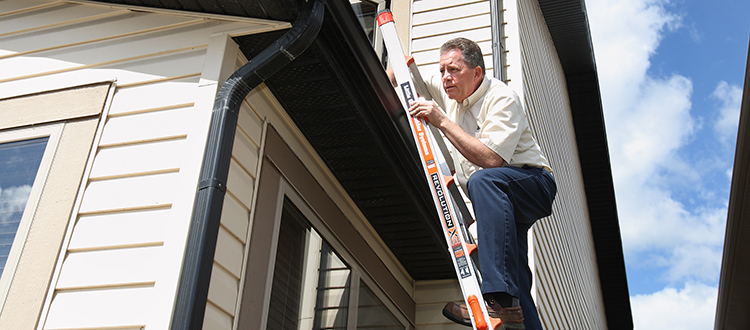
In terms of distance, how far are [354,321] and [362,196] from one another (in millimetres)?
908

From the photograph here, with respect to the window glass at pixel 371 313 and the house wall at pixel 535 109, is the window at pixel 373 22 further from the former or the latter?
the window glass at pixel 371 313

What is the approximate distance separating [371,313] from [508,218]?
2.16 meters

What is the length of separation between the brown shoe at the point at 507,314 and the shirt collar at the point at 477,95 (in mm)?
1258

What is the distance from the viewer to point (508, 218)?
10.4 ft

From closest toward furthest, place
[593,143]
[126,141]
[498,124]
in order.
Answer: [126,141] → [498,124] → [593,143]

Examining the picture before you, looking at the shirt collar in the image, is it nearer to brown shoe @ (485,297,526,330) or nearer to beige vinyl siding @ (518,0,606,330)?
brown shoe @ (485,297,526,330)

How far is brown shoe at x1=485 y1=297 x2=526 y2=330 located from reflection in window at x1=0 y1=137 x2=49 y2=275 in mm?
2347

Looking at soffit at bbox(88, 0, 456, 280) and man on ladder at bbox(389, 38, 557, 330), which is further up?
soffit at bbox(88, 0, 456, 280)

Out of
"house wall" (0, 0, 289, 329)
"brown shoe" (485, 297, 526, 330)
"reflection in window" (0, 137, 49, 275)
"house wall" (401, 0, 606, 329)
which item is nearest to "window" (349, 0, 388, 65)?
"house wall" (401, 0, 606, 329)

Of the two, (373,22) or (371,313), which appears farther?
(373,22)

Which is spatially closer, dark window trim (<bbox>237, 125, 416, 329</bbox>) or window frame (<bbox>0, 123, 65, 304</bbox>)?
window frame (<bbox>0, 123, 65, 304</bbox>)

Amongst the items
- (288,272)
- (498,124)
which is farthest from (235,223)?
(498,124)

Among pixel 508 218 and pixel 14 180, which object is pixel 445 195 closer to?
pixel 508 218

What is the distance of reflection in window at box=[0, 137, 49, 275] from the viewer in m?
3.21
